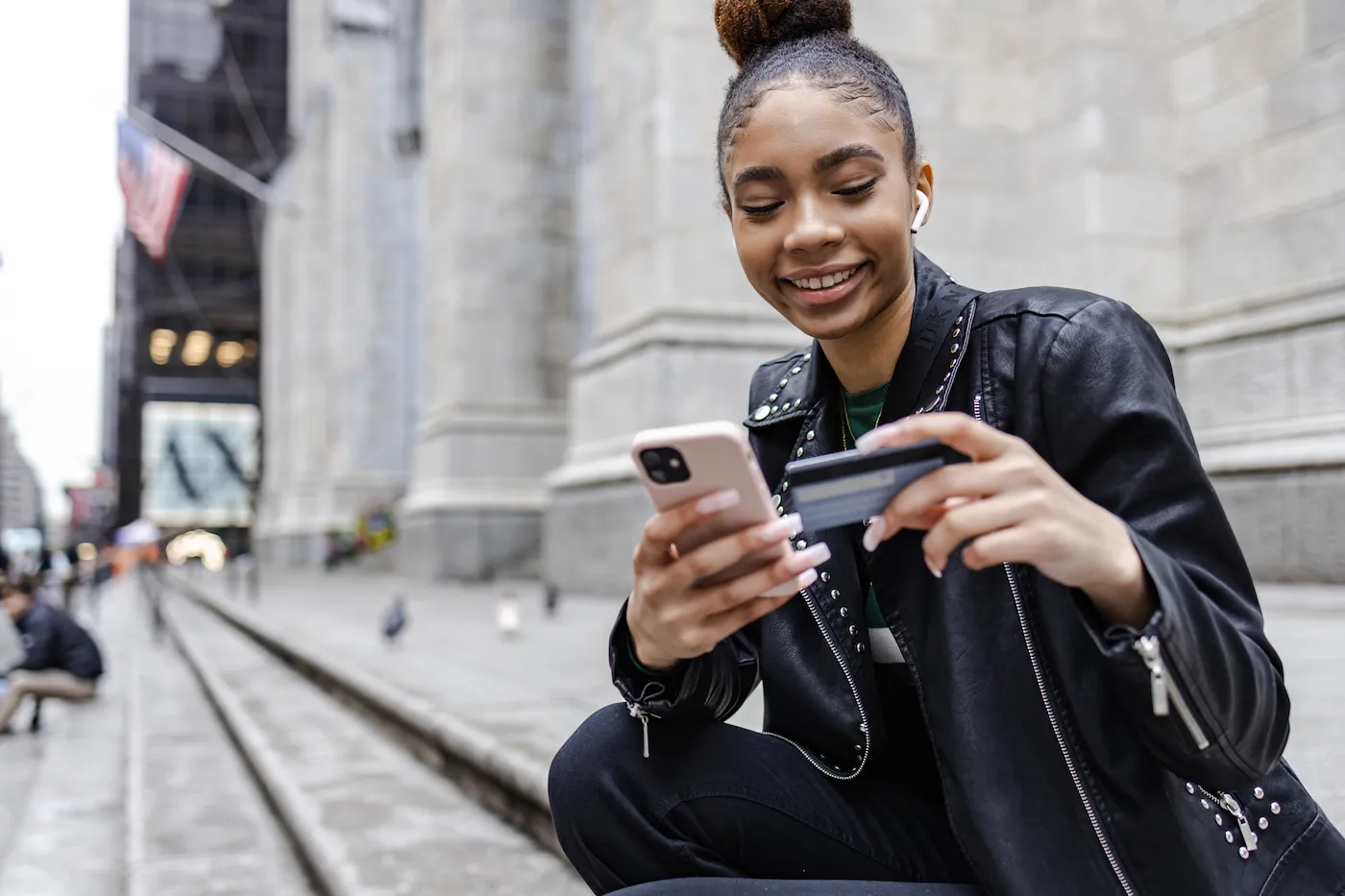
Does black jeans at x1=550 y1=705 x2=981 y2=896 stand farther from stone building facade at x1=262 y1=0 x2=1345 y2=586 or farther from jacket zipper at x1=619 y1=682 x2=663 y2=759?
stone building facade at x1=262 y1=0 x2=1345 y2=586

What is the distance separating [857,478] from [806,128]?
57 cm

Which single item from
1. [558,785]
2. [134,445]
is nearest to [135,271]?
[134,445]

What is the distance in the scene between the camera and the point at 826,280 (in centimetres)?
162

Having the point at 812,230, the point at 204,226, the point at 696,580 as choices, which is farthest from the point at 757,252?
the point at 204,226

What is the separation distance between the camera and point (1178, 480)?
1.29 m

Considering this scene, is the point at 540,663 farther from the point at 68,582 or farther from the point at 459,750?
the point at 68,582

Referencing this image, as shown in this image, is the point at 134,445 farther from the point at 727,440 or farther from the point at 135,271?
the point at 727,440

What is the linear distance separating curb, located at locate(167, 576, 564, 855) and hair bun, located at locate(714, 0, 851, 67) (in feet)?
6.76

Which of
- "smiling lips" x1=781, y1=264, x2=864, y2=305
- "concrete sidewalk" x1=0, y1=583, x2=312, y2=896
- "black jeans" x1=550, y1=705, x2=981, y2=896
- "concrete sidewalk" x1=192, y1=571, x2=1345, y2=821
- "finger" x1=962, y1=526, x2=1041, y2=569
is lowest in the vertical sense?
"concrete sidewalk" x1=0, y1=583, x2=312, y2=896

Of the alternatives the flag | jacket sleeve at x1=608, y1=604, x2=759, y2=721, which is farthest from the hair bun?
the flag

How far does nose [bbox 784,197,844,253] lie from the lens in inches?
61.8

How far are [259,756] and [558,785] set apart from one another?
4.48m

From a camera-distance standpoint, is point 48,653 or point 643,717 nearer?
point 643,717

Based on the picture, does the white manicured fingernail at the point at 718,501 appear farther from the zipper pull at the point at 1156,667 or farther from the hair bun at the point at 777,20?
the hair bun at the point at 777,20
